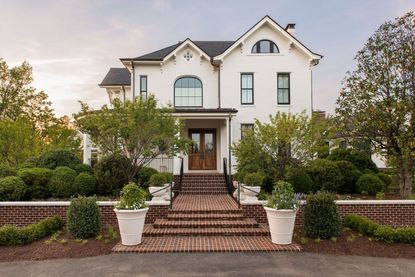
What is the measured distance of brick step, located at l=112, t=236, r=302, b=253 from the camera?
24.1 ft

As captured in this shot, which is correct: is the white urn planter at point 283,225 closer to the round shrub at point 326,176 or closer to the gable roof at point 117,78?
the round shrub at point 326,176

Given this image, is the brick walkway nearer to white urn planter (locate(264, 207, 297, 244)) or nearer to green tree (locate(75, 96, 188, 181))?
white urn planter (locate(264, 207, 297, 244))

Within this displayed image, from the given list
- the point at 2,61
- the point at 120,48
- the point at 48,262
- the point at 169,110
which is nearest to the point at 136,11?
the point at 169,110

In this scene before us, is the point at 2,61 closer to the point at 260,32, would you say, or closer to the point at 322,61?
the point at 260,32

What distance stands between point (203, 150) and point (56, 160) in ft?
24.4

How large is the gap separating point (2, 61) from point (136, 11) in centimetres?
2394

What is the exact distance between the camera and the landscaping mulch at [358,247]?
723cm

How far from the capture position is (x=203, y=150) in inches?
705

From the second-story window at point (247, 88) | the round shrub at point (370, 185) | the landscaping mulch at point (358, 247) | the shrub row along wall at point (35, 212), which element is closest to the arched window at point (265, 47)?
the second-story window at point (247, 88)

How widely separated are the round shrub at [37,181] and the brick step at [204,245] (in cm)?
589

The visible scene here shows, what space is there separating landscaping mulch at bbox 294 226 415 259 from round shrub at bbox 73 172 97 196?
806 centimetres

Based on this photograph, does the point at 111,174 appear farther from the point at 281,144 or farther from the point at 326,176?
the point at 326,176

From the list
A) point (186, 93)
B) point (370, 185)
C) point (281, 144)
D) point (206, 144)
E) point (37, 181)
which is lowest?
point (370, 185)

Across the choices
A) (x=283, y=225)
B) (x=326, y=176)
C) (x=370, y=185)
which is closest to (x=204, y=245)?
(x=283, y=225)
